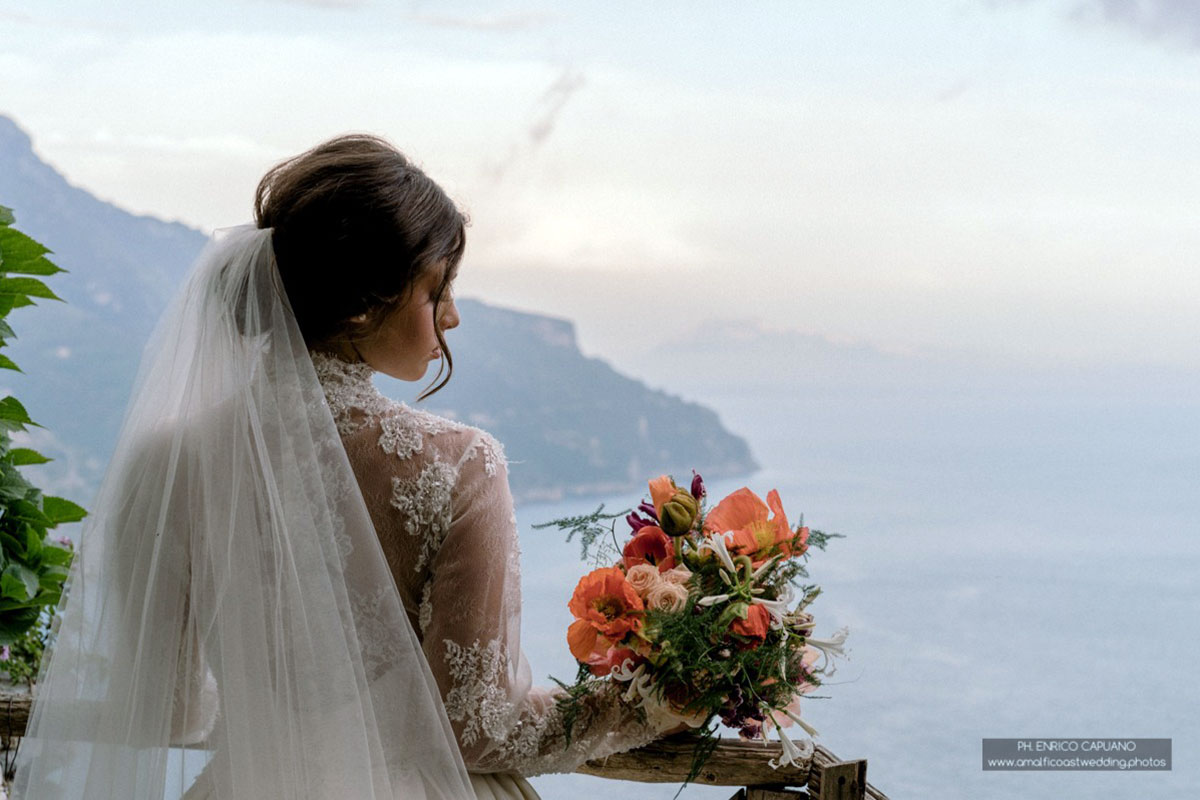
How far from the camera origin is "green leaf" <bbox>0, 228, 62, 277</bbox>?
2219 mm

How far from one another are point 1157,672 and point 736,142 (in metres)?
6.54

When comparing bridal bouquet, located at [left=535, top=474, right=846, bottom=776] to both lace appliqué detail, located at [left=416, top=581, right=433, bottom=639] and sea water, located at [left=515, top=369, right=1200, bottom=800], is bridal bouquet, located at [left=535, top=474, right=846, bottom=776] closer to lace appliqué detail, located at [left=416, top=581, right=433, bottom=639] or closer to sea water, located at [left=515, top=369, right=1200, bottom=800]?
lace appliqué detail, located at [left=416, top=581, right=433, bottom=639]

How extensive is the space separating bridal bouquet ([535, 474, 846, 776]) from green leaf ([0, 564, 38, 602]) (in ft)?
4.78

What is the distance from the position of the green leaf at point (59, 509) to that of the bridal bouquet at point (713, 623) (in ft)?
4.64

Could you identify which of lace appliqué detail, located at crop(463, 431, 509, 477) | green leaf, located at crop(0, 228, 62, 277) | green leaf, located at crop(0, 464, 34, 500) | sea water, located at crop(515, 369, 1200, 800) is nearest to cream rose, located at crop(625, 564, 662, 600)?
lace appliqué detail, located at crop(463, 431, 509, 477)

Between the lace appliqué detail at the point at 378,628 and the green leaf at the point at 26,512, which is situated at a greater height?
the green leaf at the point at 26,512

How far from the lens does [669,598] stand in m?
1.40

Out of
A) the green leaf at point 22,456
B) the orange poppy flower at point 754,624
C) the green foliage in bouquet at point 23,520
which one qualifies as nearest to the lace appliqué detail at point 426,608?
the orange poppy flower at point 754,624

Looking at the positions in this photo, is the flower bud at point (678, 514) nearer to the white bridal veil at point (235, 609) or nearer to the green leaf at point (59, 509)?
the white bridal veil at point (235, 609)

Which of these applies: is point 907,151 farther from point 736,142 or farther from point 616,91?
point 616,91

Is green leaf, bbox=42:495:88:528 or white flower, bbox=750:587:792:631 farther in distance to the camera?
green leaf, bbox=42:495:88:528

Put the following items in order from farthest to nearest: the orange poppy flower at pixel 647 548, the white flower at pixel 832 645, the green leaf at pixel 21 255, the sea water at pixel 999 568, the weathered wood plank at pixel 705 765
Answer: the sea water at pixel 999 568
the green leaf at pixel 21 255
the weathered wood plank at pixel 705 765
the orange poppy flower at pixel 647 548
the white flower at pixel 832 645

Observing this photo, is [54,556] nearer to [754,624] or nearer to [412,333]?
[412,333]

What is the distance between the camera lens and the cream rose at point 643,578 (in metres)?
1.42
